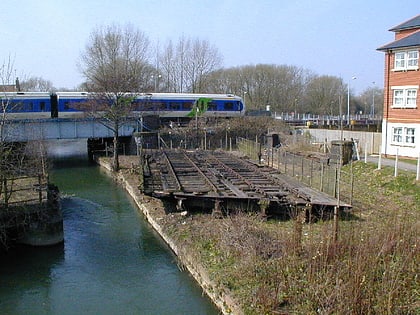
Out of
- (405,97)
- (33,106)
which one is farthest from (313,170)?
(33,106)

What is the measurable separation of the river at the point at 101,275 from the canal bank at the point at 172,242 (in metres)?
0.27

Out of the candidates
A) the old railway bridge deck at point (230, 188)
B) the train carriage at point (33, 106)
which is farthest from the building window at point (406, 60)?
the train carriage at point (33, 106)

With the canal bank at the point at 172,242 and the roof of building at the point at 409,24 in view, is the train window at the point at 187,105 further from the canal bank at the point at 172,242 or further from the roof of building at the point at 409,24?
the roof of building at the point at 409,24

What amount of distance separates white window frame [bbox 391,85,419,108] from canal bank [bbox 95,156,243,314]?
50.0ft

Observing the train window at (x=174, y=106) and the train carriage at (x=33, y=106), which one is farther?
the train window at (x=174, y=106)

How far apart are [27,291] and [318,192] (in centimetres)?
1120

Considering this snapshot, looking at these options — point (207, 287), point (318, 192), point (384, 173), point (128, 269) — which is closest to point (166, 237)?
point (128, 269)

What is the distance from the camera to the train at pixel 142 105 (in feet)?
124

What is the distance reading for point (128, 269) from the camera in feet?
45.0

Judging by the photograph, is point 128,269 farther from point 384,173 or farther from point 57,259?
point 384,173

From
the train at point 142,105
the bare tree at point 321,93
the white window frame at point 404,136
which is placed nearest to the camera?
the white window frame at point 404,136

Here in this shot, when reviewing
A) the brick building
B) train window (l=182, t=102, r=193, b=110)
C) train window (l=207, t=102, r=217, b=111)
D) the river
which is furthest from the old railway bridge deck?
Answer: train window (l=207, t=102, r=217, b=111)

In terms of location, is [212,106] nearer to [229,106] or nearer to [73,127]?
[229,106]

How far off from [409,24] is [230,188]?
16.4 metres
